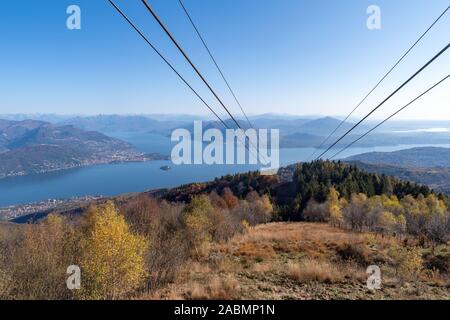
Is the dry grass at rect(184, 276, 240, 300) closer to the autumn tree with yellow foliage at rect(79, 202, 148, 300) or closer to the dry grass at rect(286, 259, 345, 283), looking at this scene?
the dry grass at rect(286, 259, 345, 283)

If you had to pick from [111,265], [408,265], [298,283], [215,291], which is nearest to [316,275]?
[298,283]

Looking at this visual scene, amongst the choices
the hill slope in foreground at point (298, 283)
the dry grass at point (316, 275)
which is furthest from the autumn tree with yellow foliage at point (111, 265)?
the dry grass at point (316, 275)

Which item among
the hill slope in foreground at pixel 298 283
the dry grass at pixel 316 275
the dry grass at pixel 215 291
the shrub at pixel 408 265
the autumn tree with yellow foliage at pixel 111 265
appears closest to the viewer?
the dry grass at pixel 215 291

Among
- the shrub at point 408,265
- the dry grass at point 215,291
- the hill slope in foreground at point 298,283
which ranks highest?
the dry grass at point 215,291

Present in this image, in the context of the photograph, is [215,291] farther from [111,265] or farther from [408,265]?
[408,265]

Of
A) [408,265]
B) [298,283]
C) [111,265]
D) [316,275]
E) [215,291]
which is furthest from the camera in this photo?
[408,265]

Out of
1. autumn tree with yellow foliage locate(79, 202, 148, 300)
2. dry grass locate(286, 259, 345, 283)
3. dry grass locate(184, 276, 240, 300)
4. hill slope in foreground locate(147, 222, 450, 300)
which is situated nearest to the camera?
dry grass locate(184, 276, 240, 300)

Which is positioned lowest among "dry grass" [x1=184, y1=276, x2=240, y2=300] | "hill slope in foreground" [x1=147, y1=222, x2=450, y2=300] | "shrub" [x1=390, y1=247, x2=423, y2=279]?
"shrub" [x1=390, y1=247, x2=423, y2=279]

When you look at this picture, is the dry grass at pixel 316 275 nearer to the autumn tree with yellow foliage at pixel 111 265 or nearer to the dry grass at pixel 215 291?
the dry grass at pixel 215 291

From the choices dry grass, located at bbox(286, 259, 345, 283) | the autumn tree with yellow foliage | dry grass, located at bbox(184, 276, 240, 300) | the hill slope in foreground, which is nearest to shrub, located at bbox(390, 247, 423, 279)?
the hill slope in foreground

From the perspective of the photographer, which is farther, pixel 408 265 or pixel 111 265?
pixel 408 265
